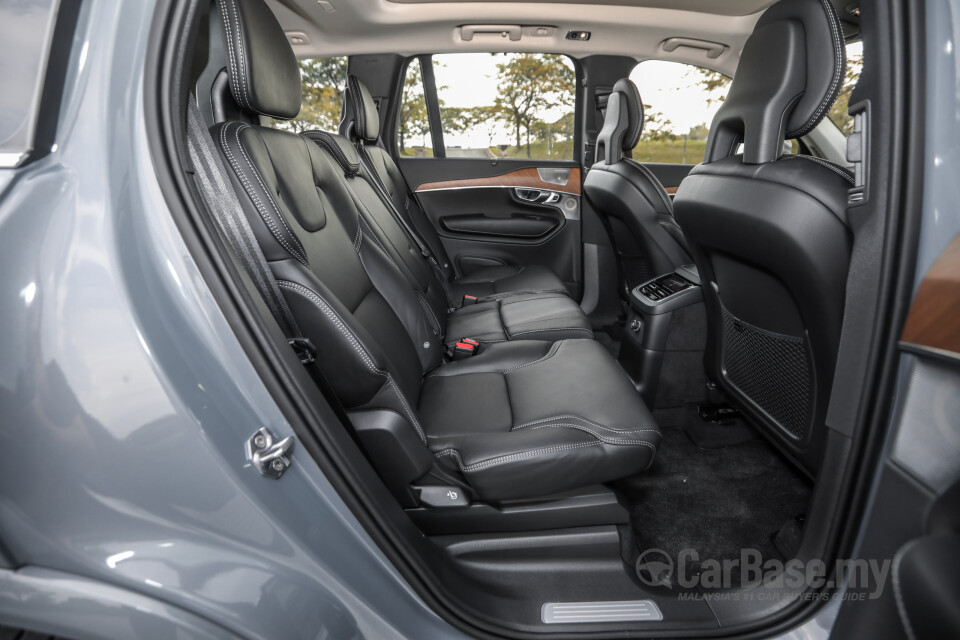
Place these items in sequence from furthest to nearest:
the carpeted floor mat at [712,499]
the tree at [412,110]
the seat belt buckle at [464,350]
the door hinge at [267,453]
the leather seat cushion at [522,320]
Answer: the tree at [412,110] → the leather seat cushion at [522,320] → the seat belt buckle at [464,350] → the carpeted floor mat at [712,499] → the door hinge at [267,453]

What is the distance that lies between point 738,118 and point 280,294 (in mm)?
969

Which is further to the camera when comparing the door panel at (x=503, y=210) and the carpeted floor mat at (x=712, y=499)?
the door panel at (x=503, y=210)

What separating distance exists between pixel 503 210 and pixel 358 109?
1043 millimetres

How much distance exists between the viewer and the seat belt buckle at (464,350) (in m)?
1.77

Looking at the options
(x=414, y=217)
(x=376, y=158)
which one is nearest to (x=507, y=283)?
(x=414, y=217)

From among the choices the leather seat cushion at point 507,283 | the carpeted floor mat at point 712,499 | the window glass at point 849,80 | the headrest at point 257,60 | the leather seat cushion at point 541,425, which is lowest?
the carpeted floor mat at point 712,499

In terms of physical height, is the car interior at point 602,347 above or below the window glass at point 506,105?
below

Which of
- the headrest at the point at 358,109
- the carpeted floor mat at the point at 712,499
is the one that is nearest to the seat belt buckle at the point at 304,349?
the carpeted floor mat at the point at 712,499

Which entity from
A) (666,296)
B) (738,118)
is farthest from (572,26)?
(738,118)

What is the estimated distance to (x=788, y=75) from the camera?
3.23 ft

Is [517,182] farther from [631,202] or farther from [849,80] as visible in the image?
[849,80]

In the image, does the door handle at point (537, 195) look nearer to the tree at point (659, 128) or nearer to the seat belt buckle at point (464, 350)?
the tree at point (659, 128)

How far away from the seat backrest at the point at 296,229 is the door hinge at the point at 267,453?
34 centimetres

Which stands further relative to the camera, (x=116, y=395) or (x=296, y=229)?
(x=296, y=229)
